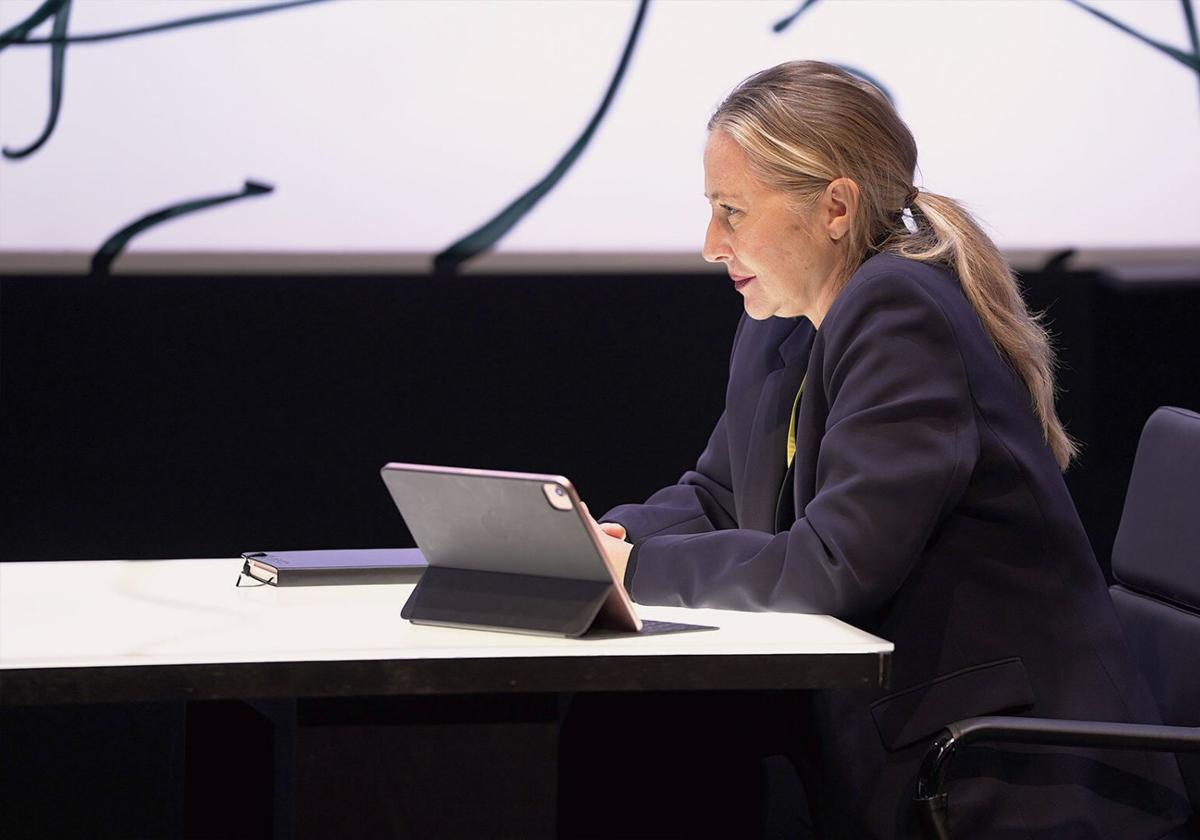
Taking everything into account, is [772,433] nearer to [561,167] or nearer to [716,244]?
[716,244]

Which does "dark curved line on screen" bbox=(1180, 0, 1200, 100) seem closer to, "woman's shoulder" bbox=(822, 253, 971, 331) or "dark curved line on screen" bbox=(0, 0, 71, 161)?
"woman's shoulder" bbox=(822, 253, 971, 331)

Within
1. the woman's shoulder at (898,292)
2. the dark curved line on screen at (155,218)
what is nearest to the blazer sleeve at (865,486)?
the woman's shoulder at (898,292)

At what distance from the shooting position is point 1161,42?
122 inches

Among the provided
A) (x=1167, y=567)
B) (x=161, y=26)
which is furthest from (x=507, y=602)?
(x=161, y=26)

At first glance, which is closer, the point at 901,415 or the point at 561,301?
the point at 901,415

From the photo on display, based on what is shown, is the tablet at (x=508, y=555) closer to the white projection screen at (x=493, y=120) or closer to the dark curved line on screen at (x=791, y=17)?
the white projection screen at (x=493, y=120)

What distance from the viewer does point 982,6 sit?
118 inches

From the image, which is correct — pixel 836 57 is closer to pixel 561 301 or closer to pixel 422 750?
pixel 561 301

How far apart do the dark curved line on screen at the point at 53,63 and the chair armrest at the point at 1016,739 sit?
7.12 ft

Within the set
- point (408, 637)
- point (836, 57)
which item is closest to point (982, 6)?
point (836, 57)

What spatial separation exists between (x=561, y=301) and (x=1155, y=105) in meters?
1.35

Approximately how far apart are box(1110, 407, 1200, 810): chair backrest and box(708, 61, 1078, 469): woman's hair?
7.8 inches

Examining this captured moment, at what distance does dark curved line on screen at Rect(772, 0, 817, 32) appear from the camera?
9.68ft

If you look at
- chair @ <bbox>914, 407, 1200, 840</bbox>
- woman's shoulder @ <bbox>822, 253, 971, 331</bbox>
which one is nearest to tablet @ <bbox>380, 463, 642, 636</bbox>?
woman's shoulder @ <bbox>822, 253, 971, 331</bbox>
